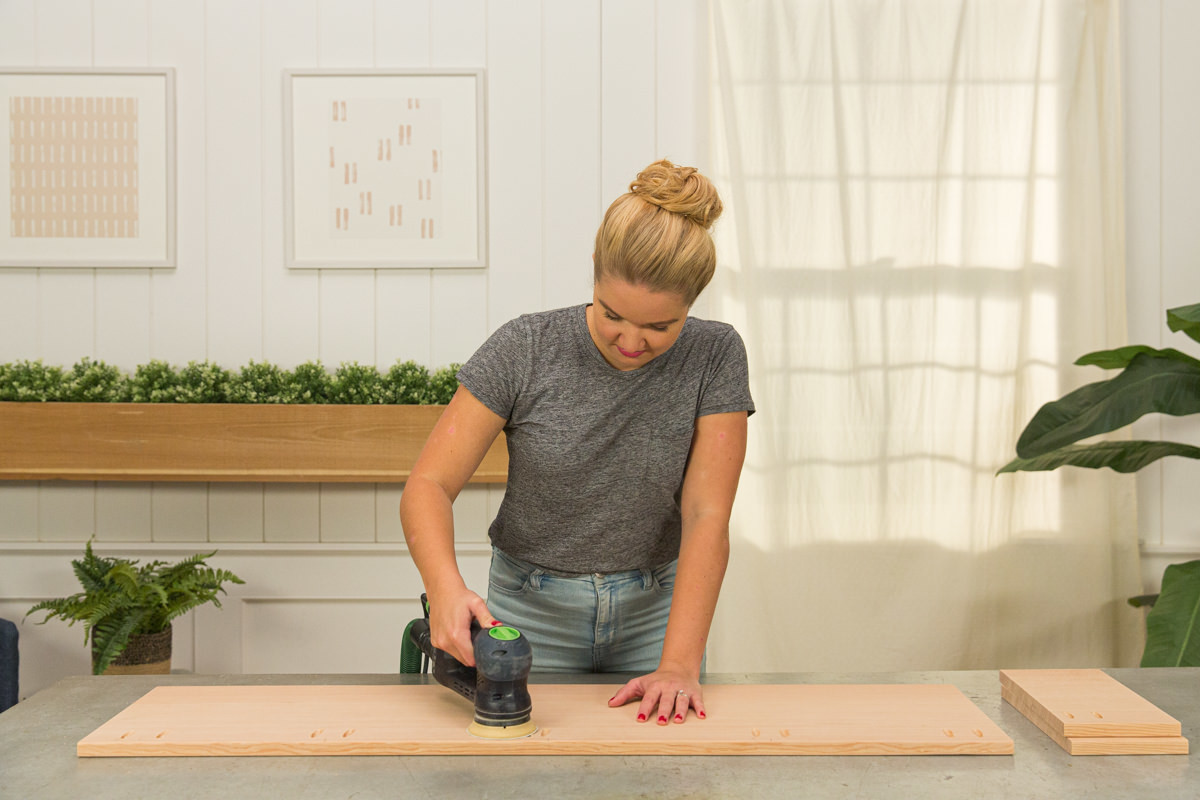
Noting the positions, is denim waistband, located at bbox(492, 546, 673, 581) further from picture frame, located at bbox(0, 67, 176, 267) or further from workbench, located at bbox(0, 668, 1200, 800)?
picture frame, located at bbox(0, 67, 176, 267)

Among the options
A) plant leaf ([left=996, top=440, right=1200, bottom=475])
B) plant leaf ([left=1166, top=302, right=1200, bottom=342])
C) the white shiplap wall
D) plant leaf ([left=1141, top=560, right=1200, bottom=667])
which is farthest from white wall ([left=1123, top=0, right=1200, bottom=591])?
the white shiplap wall

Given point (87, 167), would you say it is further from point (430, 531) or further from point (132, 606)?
point (430, 531)

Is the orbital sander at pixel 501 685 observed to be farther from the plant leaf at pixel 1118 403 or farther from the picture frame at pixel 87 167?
the picture frame at pixel 87 167

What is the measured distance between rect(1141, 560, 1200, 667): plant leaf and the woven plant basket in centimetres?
253

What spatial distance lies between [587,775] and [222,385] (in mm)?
2047

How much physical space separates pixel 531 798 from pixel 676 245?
28.4 inches

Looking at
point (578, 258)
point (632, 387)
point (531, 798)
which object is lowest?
point (531, 798)

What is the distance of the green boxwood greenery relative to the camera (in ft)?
9.07

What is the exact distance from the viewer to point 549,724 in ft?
4.02

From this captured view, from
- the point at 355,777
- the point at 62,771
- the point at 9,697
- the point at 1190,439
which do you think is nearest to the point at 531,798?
the point at 355,777

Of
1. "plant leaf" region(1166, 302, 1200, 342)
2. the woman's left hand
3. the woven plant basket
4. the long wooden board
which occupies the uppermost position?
"plant leaf" region(1166, 302, 1200, 342)

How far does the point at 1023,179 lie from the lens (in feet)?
9.65

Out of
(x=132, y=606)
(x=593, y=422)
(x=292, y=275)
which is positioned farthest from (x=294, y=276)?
(x=593, y=422)

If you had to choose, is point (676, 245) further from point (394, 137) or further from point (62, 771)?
point (394, 137)
